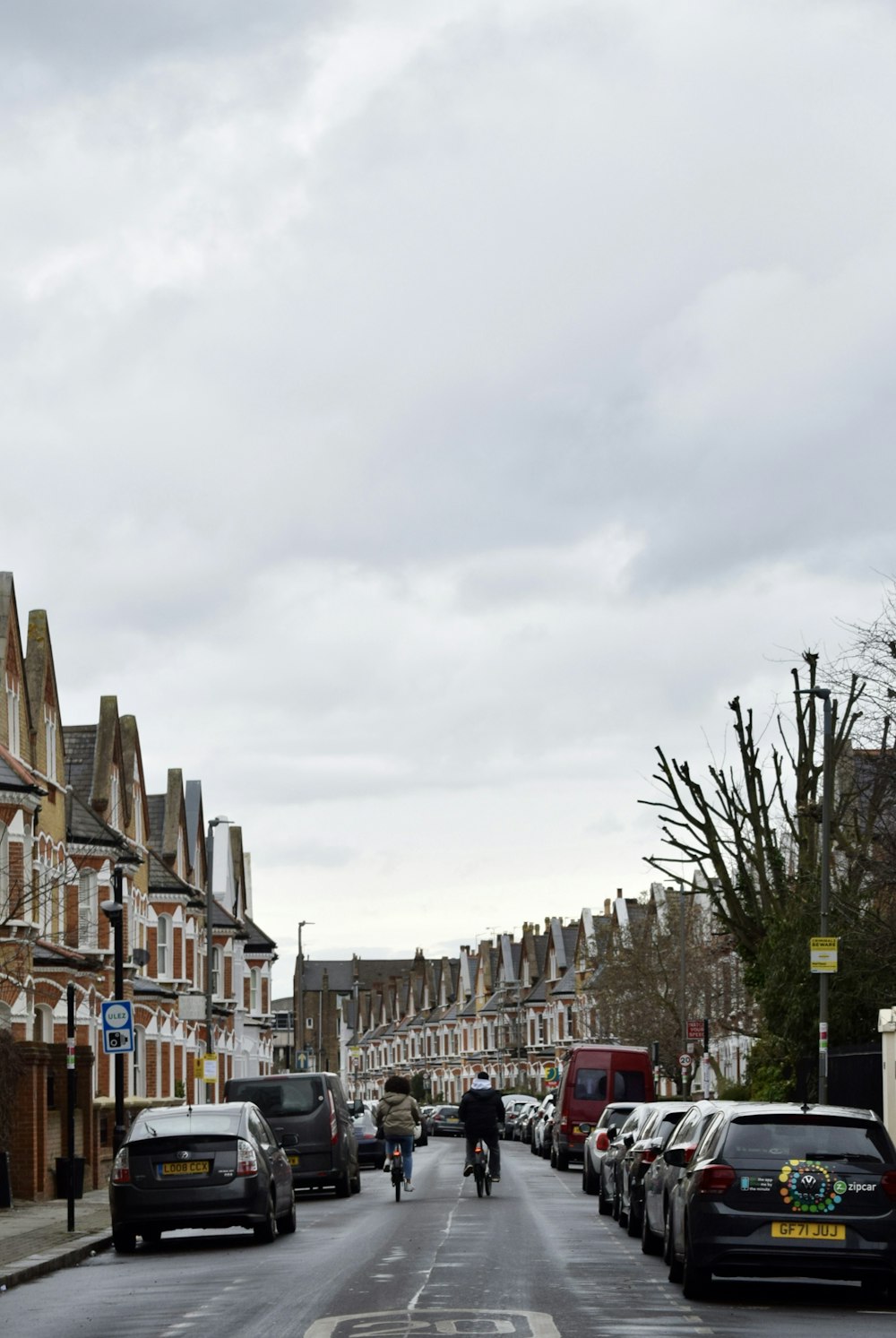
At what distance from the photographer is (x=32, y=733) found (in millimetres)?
46000

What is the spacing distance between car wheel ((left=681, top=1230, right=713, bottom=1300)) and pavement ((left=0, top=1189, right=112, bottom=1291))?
Result: 6653mm

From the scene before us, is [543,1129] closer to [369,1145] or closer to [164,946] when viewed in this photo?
[369,1145]

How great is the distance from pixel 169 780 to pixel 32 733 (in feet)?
88.6

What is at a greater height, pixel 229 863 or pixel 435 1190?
pixel 229 863

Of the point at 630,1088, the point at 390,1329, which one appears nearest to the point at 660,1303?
the point at 390,1329

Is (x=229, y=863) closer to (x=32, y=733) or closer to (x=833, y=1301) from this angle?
(x=32, y=733)

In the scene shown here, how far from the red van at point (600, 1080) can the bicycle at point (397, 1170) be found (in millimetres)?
11248

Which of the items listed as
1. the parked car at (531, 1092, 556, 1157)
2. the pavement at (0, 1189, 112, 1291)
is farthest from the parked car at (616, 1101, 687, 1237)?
the parked car at (531, 1092, 556, 1157)

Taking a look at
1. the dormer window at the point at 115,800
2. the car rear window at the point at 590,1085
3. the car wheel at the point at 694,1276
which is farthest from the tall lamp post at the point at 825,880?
the dormer window at the point at 115,800

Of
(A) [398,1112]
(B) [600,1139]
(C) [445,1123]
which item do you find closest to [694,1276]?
(A) [398,1112]

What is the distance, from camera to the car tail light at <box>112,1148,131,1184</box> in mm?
22094

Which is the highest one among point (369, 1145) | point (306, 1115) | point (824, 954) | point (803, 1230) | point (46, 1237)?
point (824, 954)

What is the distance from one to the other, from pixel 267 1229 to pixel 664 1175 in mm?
5378

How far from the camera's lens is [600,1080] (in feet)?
141
